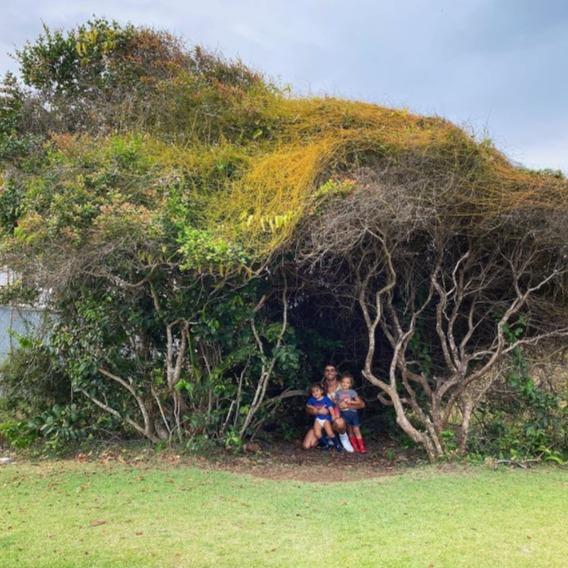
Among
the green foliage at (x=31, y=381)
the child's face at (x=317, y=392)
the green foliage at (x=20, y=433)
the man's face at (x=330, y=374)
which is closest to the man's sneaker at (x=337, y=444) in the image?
the child's face at (x=317, y=392)

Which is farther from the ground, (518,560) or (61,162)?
(61,162)

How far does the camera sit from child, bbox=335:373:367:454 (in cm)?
854

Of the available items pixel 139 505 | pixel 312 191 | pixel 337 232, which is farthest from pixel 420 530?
Result: pixel 312 191

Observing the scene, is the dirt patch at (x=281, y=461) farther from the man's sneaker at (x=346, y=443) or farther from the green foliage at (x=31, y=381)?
the green foliage at (x=31, y=381)

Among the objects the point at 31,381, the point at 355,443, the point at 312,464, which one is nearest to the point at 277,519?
the point at 312,464

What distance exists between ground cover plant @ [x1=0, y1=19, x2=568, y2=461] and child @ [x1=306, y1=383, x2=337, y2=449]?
37 centimetres

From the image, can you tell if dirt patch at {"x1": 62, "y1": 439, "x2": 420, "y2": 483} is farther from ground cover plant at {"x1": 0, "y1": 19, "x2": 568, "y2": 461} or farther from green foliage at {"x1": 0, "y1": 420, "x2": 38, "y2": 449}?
green foliage at {"x1": 0, "y1": 420, "x2": 38, "y2": 449}

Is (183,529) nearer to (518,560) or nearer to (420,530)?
(420,530)

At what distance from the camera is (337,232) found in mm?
6656

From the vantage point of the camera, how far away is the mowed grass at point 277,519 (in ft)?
14.1

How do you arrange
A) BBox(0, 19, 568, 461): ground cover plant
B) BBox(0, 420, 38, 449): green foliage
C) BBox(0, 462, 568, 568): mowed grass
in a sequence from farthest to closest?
BBox(0, 420, 38, 449): green foliage, BBox(0, 19, 568, 461): ground cover plant, BBox(0, 462, 568, 568): mowed grass

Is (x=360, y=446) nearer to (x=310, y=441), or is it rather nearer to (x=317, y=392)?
(x=310, y=441)

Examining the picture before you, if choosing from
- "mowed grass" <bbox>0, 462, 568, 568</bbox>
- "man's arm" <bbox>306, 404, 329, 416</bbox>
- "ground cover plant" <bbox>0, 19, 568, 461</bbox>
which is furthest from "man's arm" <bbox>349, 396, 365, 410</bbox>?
"mowed grass" <bbox>0, 462, 568, 568</bbox>

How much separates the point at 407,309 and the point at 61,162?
15.2 ft
